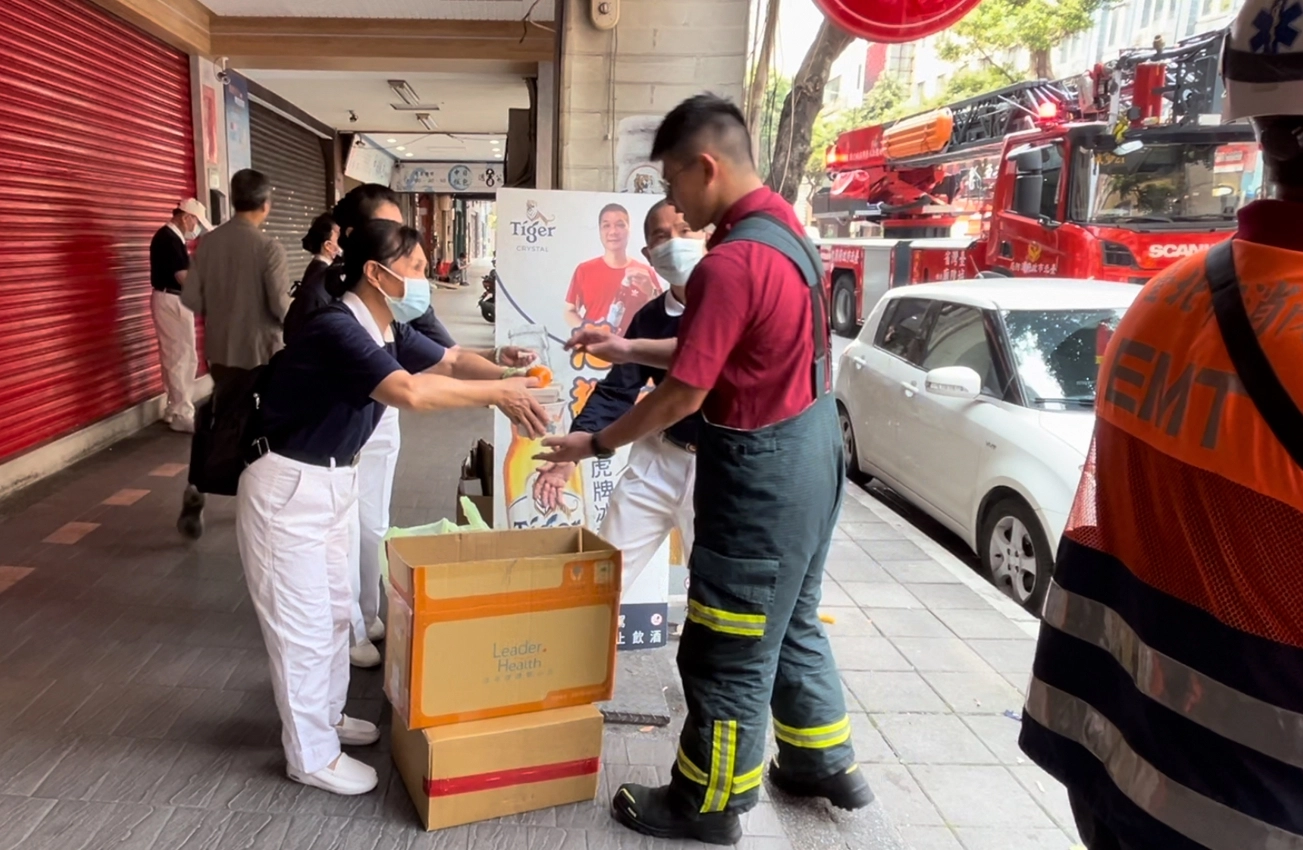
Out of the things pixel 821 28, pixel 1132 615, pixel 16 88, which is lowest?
pixel 1132 615

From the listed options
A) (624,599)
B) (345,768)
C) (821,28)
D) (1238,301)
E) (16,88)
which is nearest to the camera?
(1238,301)

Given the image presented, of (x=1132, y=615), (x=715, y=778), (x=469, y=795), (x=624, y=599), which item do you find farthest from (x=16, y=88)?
(x=1132, y=615)

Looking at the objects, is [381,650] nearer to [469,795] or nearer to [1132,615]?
[469,795]

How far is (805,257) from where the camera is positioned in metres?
2.32

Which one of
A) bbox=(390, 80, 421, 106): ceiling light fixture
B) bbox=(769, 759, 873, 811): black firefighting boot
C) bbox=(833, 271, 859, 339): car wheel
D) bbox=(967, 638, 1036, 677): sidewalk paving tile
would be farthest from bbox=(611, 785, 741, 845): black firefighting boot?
bbox=(833, 271, 859, 339): car wheel

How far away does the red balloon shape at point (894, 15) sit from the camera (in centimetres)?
358

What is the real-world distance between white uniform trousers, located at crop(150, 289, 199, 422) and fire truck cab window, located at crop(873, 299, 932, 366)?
17.5ft

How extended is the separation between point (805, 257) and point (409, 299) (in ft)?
3.93

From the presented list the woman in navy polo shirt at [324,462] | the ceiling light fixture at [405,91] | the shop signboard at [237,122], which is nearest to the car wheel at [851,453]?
the woman in navy polo shirt at [324,462]

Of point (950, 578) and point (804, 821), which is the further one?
point (950, 578)

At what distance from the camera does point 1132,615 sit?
127 centimetres

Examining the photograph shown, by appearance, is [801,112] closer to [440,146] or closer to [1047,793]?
[1047,793]

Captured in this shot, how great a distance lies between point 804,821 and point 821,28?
20.1 ft

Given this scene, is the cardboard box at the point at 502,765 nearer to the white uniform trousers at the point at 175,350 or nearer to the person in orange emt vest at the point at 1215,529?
the person in orange emt vest at the point at 1215,529
